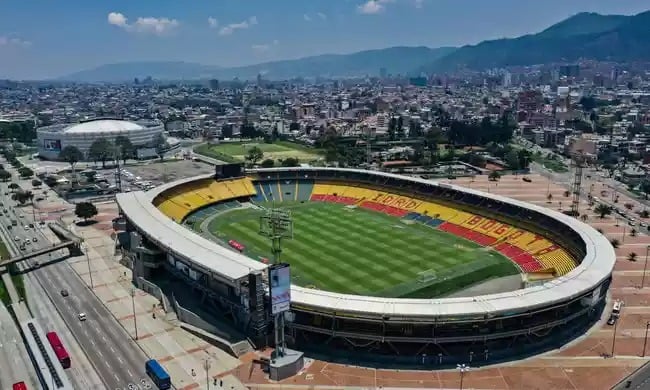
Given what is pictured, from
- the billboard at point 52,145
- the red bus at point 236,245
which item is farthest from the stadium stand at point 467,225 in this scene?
the billboard at point 52,145

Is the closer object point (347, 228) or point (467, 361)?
point (467, 361)

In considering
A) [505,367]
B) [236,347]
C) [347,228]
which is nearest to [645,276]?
[505,367]

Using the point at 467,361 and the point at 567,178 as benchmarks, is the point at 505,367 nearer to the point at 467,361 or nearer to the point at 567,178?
the point at 467,361

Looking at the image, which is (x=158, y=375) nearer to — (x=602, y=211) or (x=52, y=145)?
(x=602, y=211)

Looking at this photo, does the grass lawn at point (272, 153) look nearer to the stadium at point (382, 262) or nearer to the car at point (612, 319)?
the stadium at point (382, 262)

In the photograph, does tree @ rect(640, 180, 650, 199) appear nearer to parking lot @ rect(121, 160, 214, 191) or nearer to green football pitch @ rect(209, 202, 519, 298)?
green football pitch @ rect(209, 202, 519, 298)

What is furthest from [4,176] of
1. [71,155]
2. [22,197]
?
[22,197]
